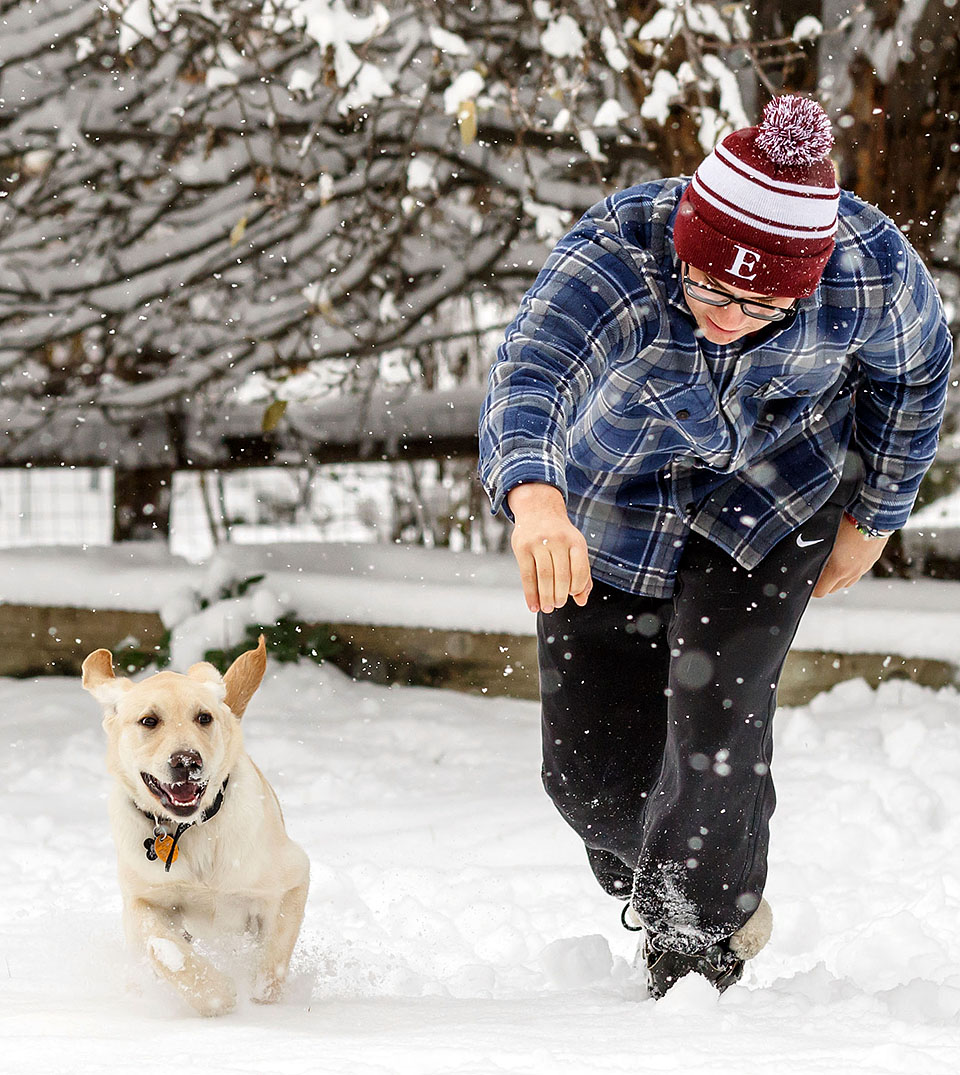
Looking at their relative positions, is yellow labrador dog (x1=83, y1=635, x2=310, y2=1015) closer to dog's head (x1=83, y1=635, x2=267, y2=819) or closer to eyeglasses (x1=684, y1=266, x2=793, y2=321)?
dog's head (x1=83, y1=635, x2=267, y2=819)

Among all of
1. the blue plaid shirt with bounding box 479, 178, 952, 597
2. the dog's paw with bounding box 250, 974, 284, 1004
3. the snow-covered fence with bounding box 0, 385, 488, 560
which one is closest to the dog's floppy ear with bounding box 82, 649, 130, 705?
the dog's paw with bounding box 250, 974, 284, 1004

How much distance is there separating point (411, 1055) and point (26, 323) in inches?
193

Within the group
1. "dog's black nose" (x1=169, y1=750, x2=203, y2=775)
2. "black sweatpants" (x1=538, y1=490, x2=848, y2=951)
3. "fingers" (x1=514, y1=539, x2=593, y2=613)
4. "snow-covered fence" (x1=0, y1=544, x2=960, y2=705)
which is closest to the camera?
"fingers" (x1=514, y1=539, x2=593, y2=613)

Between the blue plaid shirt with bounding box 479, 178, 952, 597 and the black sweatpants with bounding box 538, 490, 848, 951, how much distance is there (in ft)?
0.23

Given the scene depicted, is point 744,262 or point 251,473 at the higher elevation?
point 744,262

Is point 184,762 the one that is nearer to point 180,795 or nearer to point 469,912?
point 180,795

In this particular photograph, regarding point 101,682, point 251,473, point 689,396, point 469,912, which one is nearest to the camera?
point 689,396

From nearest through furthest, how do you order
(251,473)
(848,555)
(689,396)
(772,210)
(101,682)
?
(772,210) < (689,396) < (848,555) < (101,682) < (251,473)

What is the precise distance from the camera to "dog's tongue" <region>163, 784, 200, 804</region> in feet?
7.68

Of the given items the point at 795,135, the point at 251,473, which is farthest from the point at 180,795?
the point at 251,473

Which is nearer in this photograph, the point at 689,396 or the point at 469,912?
the point at 689,396

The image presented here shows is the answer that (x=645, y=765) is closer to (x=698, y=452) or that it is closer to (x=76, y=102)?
(x=698, y=452)

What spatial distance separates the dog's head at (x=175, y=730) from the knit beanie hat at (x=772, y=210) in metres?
1.35

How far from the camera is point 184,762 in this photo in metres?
2.31
